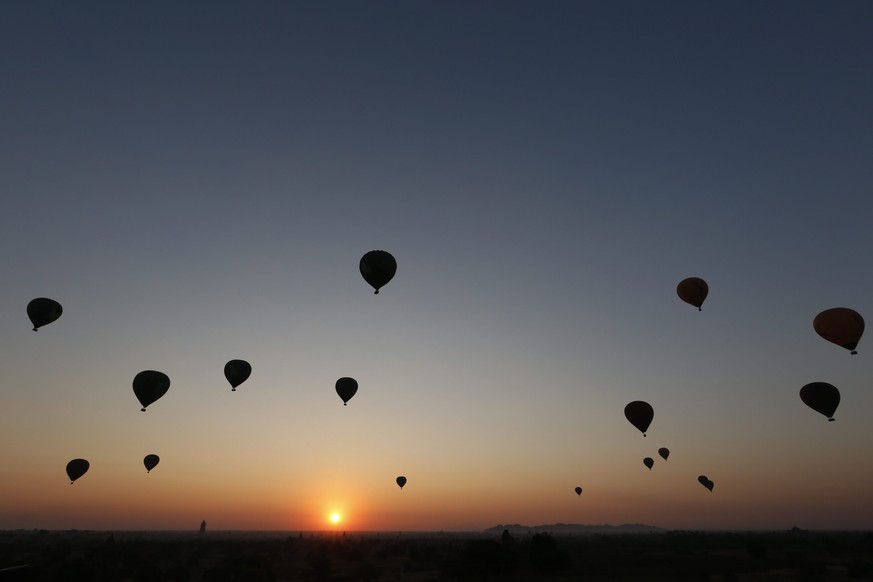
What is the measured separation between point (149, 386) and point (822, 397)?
3411cm

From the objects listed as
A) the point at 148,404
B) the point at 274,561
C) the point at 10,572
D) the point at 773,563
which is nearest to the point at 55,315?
the point at 148,404

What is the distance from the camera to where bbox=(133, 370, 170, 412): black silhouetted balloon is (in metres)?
27.8

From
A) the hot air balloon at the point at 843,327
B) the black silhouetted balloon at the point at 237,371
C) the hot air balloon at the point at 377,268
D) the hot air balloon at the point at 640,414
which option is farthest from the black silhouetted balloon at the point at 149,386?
the hot air balloon at the point at 843,327

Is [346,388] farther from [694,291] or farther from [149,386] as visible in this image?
[694,291]

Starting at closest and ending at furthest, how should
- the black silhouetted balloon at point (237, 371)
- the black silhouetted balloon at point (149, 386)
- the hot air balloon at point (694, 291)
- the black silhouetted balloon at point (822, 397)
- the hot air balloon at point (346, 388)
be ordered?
1. the black silhouetted balloon at point (822, 397)
2. the black silhouetted balloon at point (149, 386)
3. the hot air balloon at point (694, 291)
4. the black silhouetted balloon at point (237, 371)
5. the hot air balloon at point (346, 388)

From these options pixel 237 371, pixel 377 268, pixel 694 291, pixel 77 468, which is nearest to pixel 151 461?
pixel 77 468

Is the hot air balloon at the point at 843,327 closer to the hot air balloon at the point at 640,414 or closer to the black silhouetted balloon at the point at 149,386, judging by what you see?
the hot air balloon at the point at 640,414

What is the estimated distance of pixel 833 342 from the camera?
2359cm

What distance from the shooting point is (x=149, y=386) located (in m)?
28.1

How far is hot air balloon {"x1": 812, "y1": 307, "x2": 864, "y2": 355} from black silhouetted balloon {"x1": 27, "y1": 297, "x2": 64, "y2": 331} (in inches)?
1455

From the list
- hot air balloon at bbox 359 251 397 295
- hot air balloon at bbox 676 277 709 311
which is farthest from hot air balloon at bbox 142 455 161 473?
hot air balloon at bbox 676 277 709 311

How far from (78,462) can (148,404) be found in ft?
47.9

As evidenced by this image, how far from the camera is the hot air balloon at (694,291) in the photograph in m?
29.0

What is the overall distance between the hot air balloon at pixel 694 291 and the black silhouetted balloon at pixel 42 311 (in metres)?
33.1
